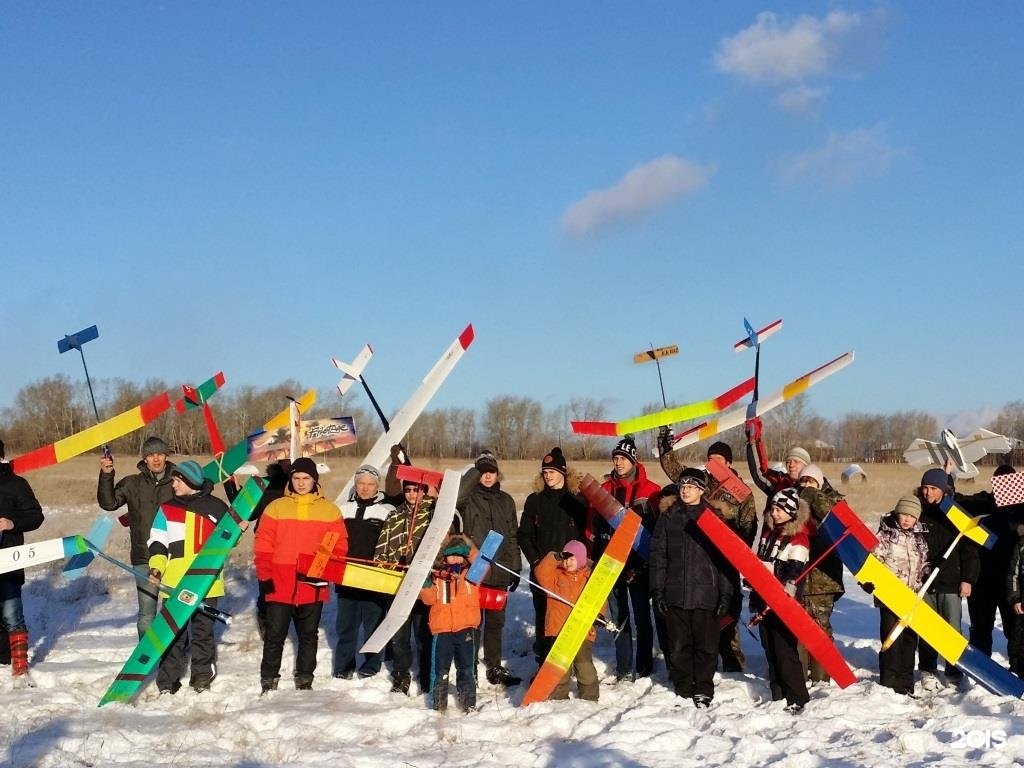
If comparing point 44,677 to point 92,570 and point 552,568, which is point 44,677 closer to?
point 552,568

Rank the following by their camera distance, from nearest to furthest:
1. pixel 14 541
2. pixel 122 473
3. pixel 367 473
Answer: pixel 14 541 → pixel 367 473 → pixel 122 473

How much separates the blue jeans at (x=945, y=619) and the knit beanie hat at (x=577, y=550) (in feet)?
9.07

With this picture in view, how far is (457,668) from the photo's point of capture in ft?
23.5

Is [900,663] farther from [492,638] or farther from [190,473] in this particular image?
[190,473]

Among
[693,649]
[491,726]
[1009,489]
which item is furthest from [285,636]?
[1009,489]

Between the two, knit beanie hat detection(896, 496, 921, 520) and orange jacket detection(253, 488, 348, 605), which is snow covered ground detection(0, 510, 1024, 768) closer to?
orange jacket detection(253, 488, 348, 605)

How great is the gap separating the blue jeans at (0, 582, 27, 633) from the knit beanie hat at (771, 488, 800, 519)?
6.18m

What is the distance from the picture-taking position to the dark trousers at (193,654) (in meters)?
7.43

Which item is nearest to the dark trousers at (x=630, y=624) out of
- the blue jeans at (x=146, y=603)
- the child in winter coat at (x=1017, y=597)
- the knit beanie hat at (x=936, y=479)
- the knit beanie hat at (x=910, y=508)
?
the knit beanie hat at (x=910, y=508)

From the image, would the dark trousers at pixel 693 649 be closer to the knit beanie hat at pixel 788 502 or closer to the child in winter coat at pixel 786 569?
the child in winter coat at pixel 786 569

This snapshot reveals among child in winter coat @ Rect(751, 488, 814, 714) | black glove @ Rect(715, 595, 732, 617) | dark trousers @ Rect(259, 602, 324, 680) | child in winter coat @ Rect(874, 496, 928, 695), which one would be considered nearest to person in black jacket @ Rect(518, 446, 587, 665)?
black glove @ Rect(715, 595, 732, 617)

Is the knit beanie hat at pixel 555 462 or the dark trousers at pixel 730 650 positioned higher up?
the knit beanie hat at pixel 555 462

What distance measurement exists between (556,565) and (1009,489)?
365 cm

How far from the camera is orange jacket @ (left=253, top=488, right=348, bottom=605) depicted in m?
7.37
